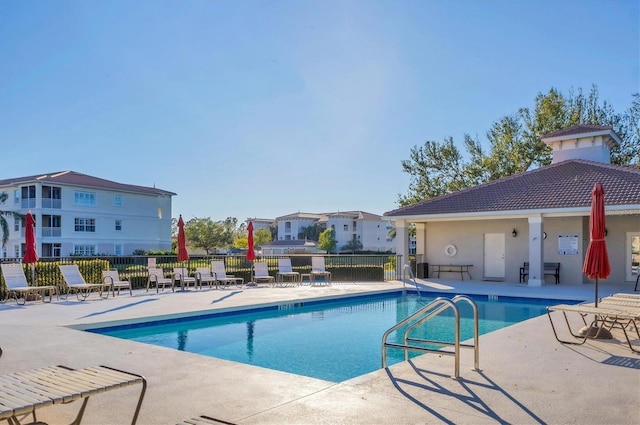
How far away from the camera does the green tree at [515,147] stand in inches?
1189

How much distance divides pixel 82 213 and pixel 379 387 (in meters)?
40.5

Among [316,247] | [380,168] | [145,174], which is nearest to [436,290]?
[380,168]

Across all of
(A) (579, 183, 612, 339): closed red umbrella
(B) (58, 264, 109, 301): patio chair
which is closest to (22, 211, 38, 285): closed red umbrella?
(B) (58, 264, 109, 301): patio chair

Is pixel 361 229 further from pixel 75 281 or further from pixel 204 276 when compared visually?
pixel 75 281

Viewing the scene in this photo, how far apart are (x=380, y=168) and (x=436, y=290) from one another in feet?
54.3

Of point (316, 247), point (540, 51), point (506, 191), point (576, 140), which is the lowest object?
point (316, 247)

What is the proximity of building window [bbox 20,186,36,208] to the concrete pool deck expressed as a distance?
34.4 m

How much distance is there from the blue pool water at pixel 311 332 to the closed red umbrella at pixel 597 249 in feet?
8.88

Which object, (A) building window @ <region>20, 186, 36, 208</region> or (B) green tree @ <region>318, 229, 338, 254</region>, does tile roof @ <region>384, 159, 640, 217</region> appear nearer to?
(A) building window @ <region>20, 186, 36, 208</region>

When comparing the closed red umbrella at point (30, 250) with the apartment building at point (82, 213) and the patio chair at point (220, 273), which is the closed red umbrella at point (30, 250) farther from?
the apartment building at point (82, 213)

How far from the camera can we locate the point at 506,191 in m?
20.2

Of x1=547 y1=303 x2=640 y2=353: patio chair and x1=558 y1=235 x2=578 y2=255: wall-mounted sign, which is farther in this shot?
x1=558 y1=235 x2=578 y2=255: wall-mounted sign

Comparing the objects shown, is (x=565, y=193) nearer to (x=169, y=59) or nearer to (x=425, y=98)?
(x=425, y=98)

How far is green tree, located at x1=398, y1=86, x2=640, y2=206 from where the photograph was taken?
99.1ft
